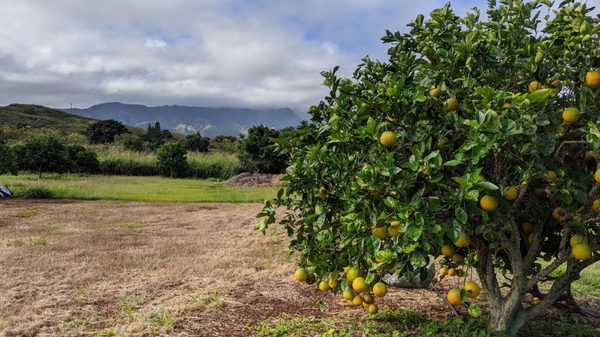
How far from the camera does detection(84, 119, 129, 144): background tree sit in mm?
47162

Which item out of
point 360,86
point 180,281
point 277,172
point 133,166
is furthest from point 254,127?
point 360,86

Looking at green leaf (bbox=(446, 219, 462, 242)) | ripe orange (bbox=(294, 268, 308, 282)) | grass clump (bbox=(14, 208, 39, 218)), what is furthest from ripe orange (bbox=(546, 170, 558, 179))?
grass clump (bbox=(14, 208, 39, 218))

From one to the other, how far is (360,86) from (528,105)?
112cm

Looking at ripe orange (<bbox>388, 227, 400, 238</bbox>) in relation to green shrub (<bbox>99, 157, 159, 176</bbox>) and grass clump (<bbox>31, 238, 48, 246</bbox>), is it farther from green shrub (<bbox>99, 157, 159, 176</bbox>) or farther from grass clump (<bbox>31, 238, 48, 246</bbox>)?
green shrub (<bbox>99, 157, 159, 176</bbox>)

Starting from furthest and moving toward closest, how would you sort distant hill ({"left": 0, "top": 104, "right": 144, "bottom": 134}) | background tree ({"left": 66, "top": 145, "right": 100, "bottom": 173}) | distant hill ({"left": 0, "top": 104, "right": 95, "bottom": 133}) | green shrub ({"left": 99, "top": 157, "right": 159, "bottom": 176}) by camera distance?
distant hill ({"left": 0, "top": 104, "right": 95, "bottom": 133}) < distant hill ({"left": 0, "top": 104, "right": 144, "bottom": 134}) < green shrub ({"left": 99, "top": 157, "right": 159, "bottom": 176}) < background tree ({"left": 66, "top": 145, "right": 100, "bottom": 173})

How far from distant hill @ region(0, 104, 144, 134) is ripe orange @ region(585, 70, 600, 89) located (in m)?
60.0

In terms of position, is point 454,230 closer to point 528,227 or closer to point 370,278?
point 370,278

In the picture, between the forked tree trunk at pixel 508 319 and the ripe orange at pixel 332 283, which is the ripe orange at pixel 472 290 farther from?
the ripe orange at pixel 332 283

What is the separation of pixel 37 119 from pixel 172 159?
173ft

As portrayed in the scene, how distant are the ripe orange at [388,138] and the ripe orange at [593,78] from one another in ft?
3.39

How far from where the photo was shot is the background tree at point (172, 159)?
23.5 m

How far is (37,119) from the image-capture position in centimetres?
6500

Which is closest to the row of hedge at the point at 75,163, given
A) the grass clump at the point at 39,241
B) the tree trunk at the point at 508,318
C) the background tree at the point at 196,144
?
the grass clump at the point at 39,241

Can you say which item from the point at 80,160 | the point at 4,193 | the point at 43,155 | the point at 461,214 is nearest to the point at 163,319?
the point at 461,214
